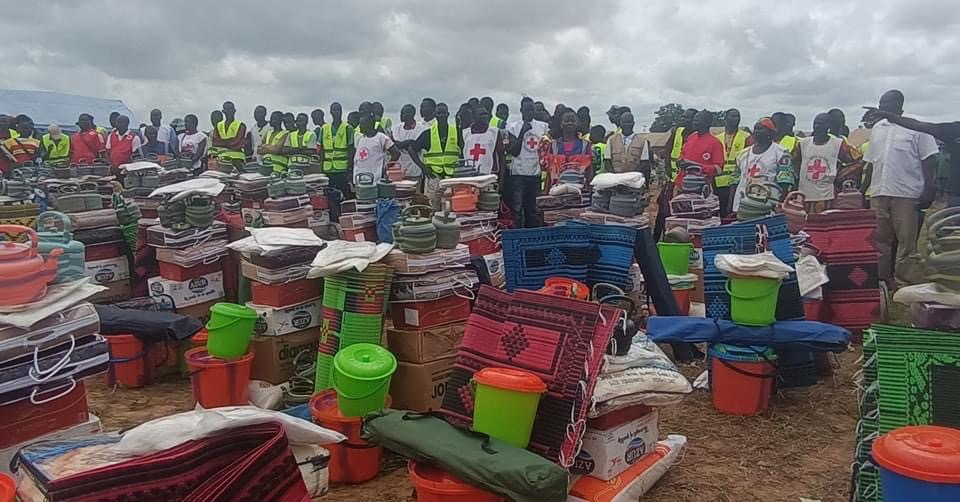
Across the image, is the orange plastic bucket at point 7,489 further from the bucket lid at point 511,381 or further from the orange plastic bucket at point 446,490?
the bucket lid at point 511,381

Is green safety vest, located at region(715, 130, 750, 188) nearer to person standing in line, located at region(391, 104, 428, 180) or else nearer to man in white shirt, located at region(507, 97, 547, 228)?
man in white shirt, located at region(507, 97, 547, 228)

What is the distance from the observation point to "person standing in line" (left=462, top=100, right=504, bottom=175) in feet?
29.0

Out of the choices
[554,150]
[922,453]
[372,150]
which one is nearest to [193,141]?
[372,150]

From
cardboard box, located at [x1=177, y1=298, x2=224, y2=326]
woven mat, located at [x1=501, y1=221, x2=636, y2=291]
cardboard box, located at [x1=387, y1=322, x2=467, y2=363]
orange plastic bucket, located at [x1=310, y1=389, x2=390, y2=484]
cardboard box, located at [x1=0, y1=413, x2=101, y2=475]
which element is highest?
woven mat, located at [x1=501, y1=221, x2=636, y2=291]

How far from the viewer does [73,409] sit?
10.4 ft

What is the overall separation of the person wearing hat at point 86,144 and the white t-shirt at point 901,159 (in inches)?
446

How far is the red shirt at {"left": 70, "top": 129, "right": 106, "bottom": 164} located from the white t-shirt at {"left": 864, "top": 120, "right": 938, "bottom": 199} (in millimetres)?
11417

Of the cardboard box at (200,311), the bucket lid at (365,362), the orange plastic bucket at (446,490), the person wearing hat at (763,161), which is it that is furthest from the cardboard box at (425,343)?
the person wearing hat at (763,161)

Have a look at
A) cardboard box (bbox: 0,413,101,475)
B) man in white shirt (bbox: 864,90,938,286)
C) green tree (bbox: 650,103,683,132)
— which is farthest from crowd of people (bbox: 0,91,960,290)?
green tree (bbox: 650,103,683,132)

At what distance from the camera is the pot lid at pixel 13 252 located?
9.69 feet

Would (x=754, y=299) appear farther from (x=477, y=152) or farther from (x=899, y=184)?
(x=477, y=152)

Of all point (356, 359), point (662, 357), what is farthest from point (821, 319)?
point (356, 359)

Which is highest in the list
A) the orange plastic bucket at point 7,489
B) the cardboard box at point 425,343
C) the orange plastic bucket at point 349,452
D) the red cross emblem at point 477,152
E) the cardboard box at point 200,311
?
the red cross emblem at point 477,152

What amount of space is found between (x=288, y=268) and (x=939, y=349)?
137 inches
